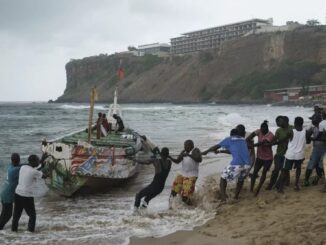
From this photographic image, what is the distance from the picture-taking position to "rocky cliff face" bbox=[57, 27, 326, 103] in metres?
107

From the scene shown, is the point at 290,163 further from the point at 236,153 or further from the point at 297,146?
the point at 236,153

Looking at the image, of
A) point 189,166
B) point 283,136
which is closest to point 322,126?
point 283,136

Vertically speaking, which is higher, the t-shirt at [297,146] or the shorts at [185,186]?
the t-shirt at [297,146]

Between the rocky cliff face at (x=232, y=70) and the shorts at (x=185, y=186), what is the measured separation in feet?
316

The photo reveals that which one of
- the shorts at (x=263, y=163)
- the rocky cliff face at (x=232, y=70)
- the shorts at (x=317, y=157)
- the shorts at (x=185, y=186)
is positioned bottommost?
the shorts at (x=185, y=186)

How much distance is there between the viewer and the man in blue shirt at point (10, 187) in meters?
7.58

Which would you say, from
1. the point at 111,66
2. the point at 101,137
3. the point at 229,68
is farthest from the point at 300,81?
the point at 101,137

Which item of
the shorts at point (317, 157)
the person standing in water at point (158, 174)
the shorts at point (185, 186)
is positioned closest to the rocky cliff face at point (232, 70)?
the shorts at point (317, 157)

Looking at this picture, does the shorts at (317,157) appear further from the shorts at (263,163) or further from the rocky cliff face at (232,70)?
the rocky cliff face at (232,70)

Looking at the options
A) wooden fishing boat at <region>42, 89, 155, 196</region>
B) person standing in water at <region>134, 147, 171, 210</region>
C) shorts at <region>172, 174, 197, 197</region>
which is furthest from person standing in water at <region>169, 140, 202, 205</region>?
wooden fishing boat at <region>42, 89, 155, 196</region>

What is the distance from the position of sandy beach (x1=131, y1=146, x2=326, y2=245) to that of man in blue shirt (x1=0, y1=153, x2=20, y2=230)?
2.19 metres

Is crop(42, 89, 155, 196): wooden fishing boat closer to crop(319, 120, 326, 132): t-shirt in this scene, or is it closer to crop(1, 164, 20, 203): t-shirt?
crop(1, 164, 20, 203): t-shirt

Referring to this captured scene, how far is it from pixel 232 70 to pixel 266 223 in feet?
382

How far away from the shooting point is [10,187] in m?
7.62
